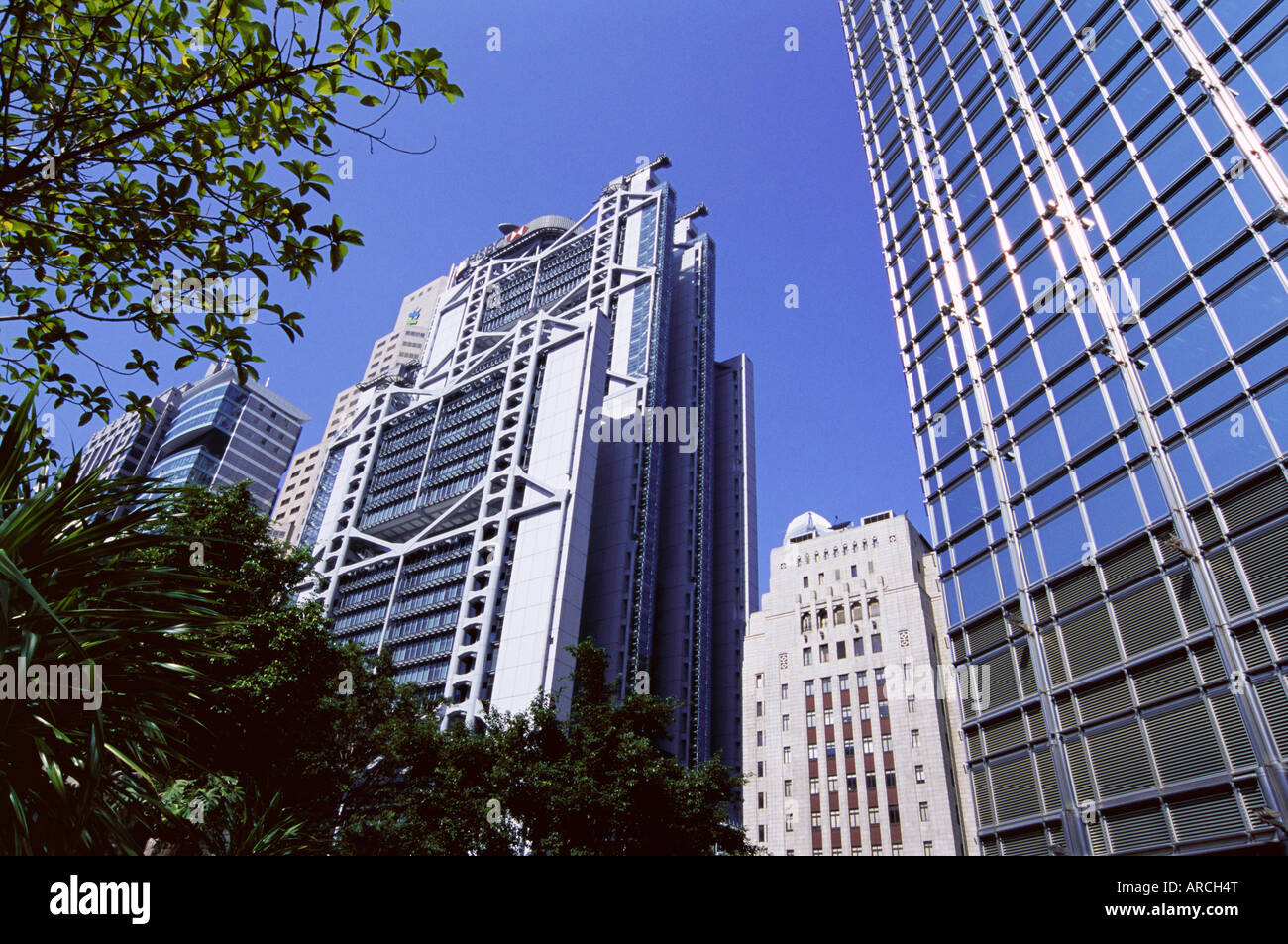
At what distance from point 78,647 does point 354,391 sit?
130 meters

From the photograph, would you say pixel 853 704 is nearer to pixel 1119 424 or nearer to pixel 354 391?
pixel 1119 424

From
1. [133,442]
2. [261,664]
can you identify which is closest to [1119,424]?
[261,664]

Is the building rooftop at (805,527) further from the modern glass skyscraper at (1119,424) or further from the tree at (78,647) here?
the tree at (78,647)

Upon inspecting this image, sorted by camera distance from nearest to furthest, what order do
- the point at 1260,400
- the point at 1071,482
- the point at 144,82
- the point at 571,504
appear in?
the point at 144,82
the point at 1260,400
the point at 1071,482
the point at 571,504

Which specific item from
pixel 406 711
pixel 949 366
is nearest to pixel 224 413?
pixel 406 711

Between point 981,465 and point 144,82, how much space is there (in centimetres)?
2037

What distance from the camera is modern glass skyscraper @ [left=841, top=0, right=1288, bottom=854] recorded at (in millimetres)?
14602

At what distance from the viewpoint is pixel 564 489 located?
66.9 m

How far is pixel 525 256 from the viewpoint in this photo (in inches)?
4294

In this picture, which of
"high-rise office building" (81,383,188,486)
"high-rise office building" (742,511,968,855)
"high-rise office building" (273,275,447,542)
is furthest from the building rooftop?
"high-rise office building" (81,383,188,486)

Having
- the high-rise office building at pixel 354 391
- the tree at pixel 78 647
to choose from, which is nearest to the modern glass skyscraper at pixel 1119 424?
the tree at pixel 78 647
